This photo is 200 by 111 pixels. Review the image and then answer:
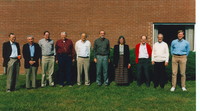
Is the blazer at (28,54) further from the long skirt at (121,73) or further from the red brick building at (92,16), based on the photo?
the red brick building at (92,16)

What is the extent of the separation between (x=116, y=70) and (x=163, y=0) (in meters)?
4.94

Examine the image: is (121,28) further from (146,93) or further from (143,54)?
(146,93)

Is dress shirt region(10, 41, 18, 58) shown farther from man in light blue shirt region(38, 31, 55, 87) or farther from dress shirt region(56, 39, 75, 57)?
dress shirt region(56, 39, 75, 57)

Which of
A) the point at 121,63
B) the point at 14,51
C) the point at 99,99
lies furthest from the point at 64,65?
the point at 99,99

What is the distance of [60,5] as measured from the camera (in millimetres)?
11781

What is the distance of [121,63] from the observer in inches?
341

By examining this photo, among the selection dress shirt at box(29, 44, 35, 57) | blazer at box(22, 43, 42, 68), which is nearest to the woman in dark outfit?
blazer at box(22, 43, 42, 68)

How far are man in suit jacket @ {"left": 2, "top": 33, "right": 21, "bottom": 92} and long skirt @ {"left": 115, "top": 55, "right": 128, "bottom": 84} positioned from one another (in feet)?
11.1

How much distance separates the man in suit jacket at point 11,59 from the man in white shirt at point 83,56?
2030 millimetres

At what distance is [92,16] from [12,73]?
5.09 meters

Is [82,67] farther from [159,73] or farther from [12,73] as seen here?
[159,73]

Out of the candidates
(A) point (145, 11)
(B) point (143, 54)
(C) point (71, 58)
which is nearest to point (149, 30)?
(A) point (145, 11)

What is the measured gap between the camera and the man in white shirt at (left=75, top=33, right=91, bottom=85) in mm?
8648

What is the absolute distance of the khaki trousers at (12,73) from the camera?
7.96 meters
